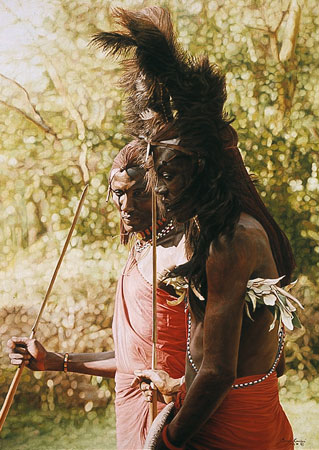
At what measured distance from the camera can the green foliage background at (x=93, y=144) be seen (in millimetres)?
5109

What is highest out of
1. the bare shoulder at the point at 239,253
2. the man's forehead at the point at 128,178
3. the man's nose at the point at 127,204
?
the man's forehead at the point at 128,178

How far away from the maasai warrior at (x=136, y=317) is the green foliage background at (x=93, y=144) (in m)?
2.21

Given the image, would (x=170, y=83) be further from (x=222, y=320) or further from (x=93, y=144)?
(x=93, y=144)

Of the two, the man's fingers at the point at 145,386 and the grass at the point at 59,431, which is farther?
the grass at the point at 59,431

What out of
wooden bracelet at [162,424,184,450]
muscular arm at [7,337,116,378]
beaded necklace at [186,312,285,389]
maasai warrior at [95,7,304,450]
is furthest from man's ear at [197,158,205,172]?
muscular arm at [7,337,116,378]

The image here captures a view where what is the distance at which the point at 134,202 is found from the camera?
2.82 m

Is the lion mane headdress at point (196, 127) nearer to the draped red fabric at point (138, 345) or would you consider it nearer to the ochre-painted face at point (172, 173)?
the ochre-painted face at point (172, 173)

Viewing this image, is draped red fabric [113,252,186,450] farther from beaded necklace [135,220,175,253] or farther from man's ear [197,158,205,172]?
man's ear [197,158,205,172]

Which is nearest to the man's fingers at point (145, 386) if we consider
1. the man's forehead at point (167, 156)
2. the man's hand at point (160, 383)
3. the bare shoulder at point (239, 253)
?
the man's hand at point (160, 383)

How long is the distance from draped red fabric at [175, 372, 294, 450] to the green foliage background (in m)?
3.20

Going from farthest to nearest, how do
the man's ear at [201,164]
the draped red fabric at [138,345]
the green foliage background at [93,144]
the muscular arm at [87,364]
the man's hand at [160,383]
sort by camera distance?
the green foliage background at [93,144] < the muscular arm at [87,364] < the draped red fabric at [138,345] < the man's hand at [160,383] < the man's ear at [201,164]

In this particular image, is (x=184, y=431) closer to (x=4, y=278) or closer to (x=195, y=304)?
(x=195, y=304)

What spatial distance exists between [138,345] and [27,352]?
42 cm

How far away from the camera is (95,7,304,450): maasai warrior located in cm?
181
